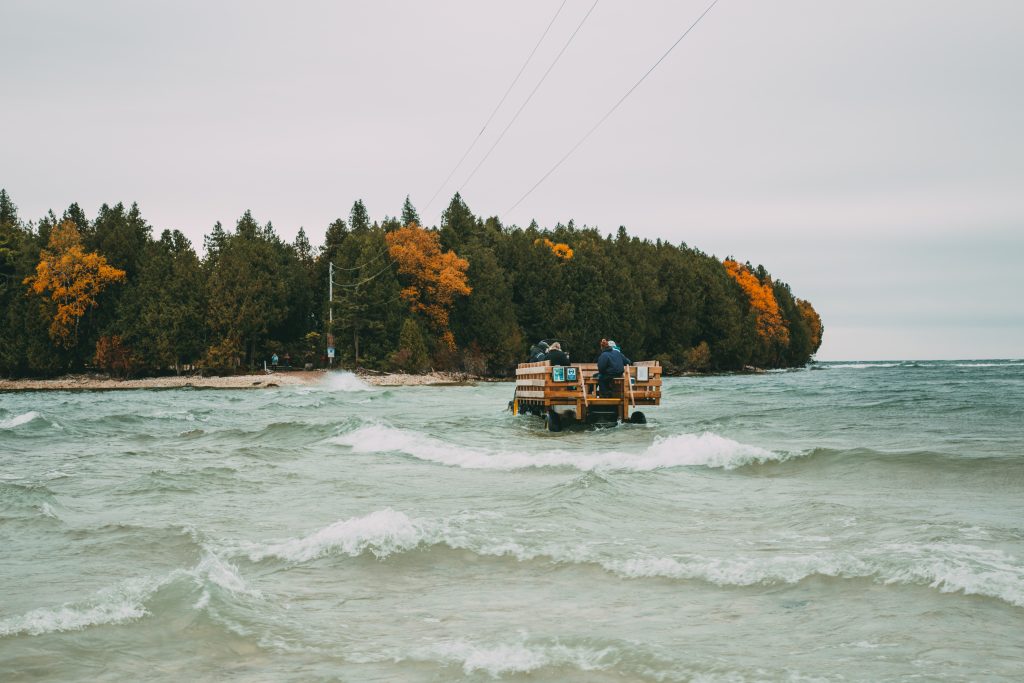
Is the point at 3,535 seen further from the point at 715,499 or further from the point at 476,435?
the point at 476,435

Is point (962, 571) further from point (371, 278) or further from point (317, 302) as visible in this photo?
point (317, 302)

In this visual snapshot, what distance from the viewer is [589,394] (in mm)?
25969

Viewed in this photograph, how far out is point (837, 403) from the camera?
37.4 m

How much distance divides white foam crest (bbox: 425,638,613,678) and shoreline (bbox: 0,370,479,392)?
216ft

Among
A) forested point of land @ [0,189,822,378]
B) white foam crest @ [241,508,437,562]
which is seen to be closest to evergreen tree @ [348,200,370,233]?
forested point of land @ [0,189,822,378]

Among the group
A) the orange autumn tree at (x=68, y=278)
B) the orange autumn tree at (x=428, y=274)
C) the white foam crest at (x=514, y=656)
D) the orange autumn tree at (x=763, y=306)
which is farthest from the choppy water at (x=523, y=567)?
the orange autumn tree at (x=763, y=306)

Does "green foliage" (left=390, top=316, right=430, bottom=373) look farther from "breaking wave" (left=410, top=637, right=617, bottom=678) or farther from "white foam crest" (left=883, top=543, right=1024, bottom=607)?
"breaking wave" (left=410, top=637, right=617, bottom=678)

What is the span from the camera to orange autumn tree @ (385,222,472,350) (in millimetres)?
83625

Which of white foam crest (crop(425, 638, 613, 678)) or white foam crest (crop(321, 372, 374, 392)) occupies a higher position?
white foam crest (crop(321, 372, 374, 392))

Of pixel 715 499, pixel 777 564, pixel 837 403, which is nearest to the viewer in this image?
pixel 777 564

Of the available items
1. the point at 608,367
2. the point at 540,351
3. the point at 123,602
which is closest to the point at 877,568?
the point at 123,602

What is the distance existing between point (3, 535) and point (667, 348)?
9810 cm

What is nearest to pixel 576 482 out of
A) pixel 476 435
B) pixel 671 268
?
pixel 476 435

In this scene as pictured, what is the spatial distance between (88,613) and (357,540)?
9.26 ft
